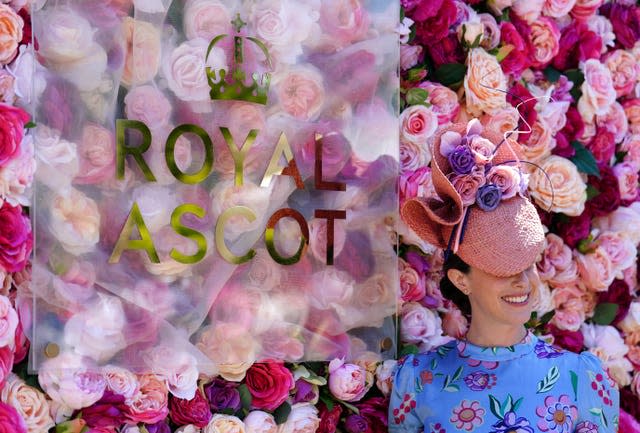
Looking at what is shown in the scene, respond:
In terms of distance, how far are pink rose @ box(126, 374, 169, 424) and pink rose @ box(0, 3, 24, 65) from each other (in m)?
0.69

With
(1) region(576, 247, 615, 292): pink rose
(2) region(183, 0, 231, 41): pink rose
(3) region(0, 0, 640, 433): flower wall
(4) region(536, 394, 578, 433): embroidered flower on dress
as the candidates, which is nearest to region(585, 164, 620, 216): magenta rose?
(3) region(0, 0, 640, 433): flower wall

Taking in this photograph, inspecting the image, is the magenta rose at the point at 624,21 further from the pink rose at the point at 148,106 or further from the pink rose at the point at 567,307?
the pink rose at the point at 148,106

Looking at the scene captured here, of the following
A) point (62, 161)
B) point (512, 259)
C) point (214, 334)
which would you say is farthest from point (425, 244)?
point (62, 161)

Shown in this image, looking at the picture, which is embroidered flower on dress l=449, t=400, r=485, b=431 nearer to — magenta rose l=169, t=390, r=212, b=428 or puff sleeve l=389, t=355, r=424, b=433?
puff sleeve l=389, t=355, r=424, b=433

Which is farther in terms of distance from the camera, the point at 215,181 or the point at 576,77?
the point at 576,77

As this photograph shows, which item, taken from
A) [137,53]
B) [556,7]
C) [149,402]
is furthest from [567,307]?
[137,53]

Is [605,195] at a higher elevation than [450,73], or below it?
below

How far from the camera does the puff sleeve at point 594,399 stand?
86.0 inches

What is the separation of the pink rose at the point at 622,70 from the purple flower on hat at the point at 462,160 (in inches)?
32.2

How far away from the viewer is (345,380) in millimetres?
2289

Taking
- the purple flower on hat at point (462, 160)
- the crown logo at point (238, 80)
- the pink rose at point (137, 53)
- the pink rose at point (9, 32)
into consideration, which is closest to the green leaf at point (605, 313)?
the purple flower on hat at point (462, 160)

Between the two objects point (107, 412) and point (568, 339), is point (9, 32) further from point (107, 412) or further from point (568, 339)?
point (568, 339)

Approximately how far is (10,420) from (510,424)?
3.25ft

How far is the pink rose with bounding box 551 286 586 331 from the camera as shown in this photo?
267 centimetres
